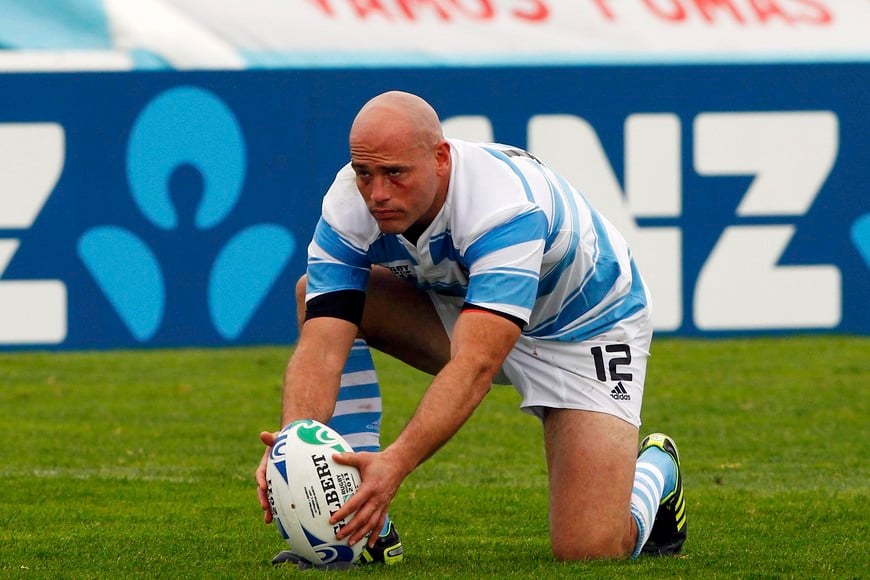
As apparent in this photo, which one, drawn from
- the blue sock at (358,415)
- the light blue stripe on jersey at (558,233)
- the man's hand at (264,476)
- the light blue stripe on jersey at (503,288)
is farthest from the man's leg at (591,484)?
the man's hand at (264,476)

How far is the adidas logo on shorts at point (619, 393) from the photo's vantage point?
6.05 metres

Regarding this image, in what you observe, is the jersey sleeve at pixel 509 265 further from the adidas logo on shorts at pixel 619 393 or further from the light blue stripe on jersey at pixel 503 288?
the adidas logo on shorts at pixel 619 393

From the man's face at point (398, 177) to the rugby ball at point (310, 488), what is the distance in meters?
0.73

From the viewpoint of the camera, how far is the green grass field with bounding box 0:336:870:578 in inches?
231

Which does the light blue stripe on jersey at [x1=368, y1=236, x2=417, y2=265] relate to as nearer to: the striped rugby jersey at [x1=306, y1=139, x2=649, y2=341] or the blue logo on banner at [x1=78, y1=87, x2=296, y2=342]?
the striped rugby jersey at [x1=306, y1=139, x2=649, y2=341]

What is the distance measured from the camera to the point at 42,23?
1304 centimetres

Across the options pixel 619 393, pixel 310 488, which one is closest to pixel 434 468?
pixel 619 393

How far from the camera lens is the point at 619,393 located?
19.9ft

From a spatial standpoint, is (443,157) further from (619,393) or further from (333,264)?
(619,393)

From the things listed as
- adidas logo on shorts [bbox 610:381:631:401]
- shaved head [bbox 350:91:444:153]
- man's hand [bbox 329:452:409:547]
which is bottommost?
adidas logo on shorts [bbox 610:381:631:401]

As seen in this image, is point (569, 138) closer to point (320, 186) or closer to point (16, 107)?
point (320, 186)

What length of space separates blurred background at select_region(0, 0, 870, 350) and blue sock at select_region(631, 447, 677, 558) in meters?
6.94

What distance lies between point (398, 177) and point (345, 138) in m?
8.38

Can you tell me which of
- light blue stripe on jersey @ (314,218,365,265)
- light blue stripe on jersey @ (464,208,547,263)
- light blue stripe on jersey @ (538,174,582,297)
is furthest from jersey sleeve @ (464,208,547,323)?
light blue stripe on jersey @ (314,218,365,265)
